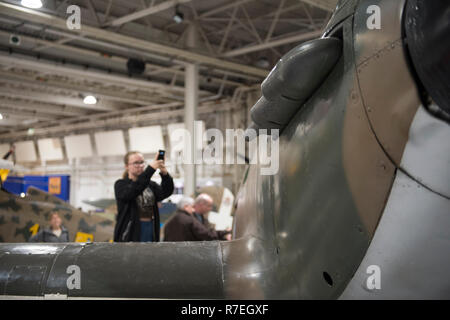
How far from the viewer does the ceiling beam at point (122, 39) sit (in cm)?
871

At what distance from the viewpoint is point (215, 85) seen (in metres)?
17.0

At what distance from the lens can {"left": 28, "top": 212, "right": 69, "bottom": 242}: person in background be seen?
21.3 ft

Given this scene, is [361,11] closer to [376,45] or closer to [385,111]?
[376,45]

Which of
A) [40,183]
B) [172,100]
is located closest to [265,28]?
[172,100]

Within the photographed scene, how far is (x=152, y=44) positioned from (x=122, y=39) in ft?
2.49

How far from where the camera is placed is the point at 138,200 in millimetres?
3738

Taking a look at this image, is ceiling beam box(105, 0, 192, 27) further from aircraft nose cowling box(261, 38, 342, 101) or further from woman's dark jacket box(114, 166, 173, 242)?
aircraft nose cowling box(261, 38, 342, 101)

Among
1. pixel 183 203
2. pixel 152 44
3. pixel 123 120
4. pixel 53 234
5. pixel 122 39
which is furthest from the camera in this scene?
pixel 123 120

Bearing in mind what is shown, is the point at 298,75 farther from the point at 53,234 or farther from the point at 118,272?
the point at 53,234

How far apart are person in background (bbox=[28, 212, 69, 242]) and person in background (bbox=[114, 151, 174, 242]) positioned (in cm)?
329

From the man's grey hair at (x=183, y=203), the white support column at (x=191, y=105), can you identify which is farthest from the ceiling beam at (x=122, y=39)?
the man's grey hair at (x=183, y=203)

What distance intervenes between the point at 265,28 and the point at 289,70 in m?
11.3

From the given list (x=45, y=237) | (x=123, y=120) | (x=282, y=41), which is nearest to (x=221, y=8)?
(x=282, y=41)

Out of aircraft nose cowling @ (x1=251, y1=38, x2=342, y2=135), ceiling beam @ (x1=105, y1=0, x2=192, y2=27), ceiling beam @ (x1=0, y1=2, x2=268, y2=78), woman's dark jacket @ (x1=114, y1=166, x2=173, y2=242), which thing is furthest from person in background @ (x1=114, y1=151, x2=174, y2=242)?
ceiling beam @ (x1=0, y1=2, x2=268, y2=78)
